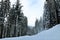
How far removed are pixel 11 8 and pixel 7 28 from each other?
620 cm

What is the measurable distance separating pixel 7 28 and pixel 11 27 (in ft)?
4.10

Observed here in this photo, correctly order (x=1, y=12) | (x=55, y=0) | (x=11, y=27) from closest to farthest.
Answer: (x=55, y=0)
(x=1, y=12)
(x=11, y=27)

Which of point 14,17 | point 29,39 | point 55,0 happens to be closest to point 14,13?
point 14,17

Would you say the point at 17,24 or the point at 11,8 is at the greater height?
the point at 11,8

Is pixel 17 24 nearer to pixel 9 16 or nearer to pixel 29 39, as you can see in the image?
pixel 9 16

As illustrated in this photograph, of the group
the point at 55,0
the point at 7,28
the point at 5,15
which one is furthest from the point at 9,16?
the point at 55,0

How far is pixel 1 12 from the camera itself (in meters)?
47.3

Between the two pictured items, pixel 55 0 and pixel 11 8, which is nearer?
pixel 55 0

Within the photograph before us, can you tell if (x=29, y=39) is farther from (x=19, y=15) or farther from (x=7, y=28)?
(x=7, y=28)

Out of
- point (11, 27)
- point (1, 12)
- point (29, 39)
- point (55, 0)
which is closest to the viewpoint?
point (29, 39)

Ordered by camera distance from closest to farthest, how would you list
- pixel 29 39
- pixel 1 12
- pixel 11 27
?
pixel 29 39
pixel 1 12
pixel 11 27

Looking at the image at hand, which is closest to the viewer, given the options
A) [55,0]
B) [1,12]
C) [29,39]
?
[29,39]

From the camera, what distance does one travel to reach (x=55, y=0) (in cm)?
4219

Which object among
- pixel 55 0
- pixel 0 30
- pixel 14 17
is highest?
pixel 55 0
